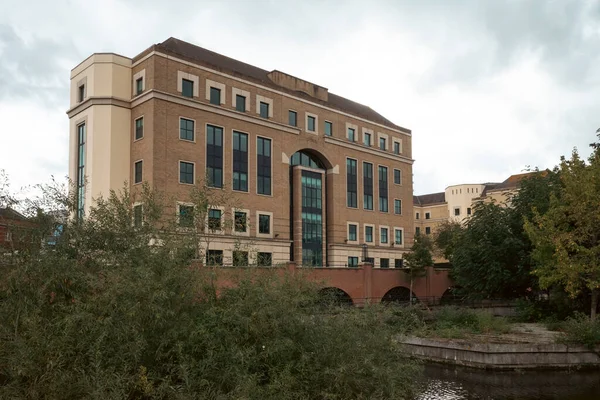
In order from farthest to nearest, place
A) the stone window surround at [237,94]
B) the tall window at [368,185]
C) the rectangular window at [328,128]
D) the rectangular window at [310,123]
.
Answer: the tall window at [368,185]
the rectangular window at [328,128]
the rectangular window at [310,123]
the stone window surround at [237,94]

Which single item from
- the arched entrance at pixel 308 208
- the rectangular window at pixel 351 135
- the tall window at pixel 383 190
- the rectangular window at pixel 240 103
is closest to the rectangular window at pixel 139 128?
the rectangular window at pixel 240 103

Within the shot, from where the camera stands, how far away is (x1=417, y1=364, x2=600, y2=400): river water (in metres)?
18.3

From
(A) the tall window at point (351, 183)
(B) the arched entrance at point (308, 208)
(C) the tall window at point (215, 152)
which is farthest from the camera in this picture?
(A) the tall window at point (351, 183)

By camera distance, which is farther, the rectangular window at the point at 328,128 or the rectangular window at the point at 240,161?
the rectangular window at the point at 328,128

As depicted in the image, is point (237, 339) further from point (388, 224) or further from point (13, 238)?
point (388, 224)

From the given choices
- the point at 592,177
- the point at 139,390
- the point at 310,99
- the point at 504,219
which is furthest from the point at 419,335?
the point at 310,99

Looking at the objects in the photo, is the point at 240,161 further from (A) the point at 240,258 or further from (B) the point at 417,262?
(A) the point at 240,258

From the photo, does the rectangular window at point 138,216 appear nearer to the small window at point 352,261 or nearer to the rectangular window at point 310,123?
the rectangular window at point 310,123

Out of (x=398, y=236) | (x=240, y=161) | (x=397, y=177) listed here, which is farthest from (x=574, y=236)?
(x=397, y=177)

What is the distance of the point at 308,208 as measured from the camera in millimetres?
46812

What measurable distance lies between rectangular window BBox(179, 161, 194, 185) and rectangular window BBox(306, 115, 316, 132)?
1227cm

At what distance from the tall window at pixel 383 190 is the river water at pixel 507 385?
99.1ft

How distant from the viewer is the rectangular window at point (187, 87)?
127ft

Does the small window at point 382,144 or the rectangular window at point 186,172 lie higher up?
the small window at point 382,144
